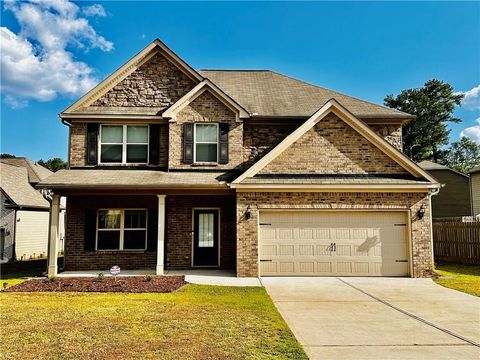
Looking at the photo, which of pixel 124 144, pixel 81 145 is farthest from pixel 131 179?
pixel 81 145

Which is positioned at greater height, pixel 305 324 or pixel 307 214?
pixel 307 214

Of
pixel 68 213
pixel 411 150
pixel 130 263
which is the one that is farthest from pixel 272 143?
pixel 411 150

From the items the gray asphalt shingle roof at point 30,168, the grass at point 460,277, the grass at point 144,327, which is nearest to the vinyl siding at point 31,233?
the gray asphalt shingle roof at point 30,168

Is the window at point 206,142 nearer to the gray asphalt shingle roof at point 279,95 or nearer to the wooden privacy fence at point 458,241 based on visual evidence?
the gray asphalt shingle roof at point 279,95

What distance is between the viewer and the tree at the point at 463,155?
54594 millimetres

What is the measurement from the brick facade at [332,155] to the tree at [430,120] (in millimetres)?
40817

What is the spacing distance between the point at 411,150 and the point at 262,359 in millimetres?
50943

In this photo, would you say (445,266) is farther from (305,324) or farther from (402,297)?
(305,324)

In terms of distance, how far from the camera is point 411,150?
5038 cm

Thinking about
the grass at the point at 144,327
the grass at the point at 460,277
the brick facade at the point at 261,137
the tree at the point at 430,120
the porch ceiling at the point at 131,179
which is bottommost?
the grass at the point at 460,277

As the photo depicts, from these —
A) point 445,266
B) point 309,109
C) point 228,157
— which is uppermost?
point 309,109

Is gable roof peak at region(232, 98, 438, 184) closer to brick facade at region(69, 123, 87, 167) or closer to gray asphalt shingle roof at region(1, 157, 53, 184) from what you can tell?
brick facade at region(69, 123, 87, 167)

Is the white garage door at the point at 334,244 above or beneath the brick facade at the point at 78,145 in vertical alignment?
beneath

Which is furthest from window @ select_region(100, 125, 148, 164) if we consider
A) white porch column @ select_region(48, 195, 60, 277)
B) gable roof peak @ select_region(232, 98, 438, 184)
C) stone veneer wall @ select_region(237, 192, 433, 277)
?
gable roof peak @ select_region(232, 98, 438, 184)
